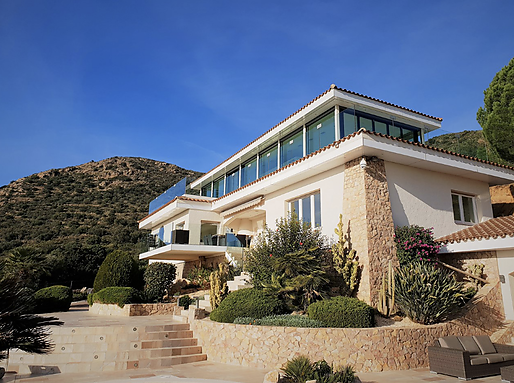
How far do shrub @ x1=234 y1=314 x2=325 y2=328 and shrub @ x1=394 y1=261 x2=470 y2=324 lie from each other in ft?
11.2

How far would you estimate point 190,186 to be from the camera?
30.7 metres

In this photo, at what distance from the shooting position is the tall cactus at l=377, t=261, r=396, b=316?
47.1ft

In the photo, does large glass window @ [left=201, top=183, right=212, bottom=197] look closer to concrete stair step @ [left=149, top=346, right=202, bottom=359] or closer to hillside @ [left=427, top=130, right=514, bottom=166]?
hillside @ [left=427, top=130, right=514, bottom=166]

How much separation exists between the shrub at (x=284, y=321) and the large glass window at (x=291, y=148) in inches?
391

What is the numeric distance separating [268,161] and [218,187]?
8.63m

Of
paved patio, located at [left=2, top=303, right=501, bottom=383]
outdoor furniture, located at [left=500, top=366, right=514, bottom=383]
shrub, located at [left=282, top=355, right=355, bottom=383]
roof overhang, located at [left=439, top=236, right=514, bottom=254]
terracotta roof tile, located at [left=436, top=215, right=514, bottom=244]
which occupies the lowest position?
paved patio, located at [left=2, top=303, right=501, bottom=383]

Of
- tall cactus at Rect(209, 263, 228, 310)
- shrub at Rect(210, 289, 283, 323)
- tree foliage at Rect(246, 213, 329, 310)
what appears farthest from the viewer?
tall cactus at Rect(209, 263, 228, 310)

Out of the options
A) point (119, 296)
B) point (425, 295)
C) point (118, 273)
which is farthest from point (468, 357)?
point (118, 273)

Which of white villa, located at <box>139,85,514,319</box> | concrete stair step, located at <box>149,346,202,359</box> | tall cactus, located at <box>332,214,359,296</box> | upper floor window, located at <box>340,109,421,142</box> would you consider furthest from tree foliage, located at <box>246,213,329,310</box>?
upper floor window, located at <box>340,109,421,142</box>

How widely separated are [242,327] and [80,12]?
57.6 feet

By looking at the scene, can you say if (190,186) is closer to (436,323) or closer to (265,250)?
(265,250)

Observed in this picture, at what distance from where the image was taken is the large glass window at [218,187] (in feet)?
102

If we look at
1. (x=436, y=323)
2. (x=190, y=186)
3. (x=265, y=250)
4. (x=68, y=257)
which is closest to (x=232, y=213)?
(x=190, y=186)

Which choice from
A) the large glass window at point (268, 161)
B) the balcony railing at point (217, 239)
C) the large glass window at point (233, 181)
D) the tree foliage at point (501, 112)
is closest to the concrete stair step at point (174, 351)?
the balcony railing at point (217, 239)
